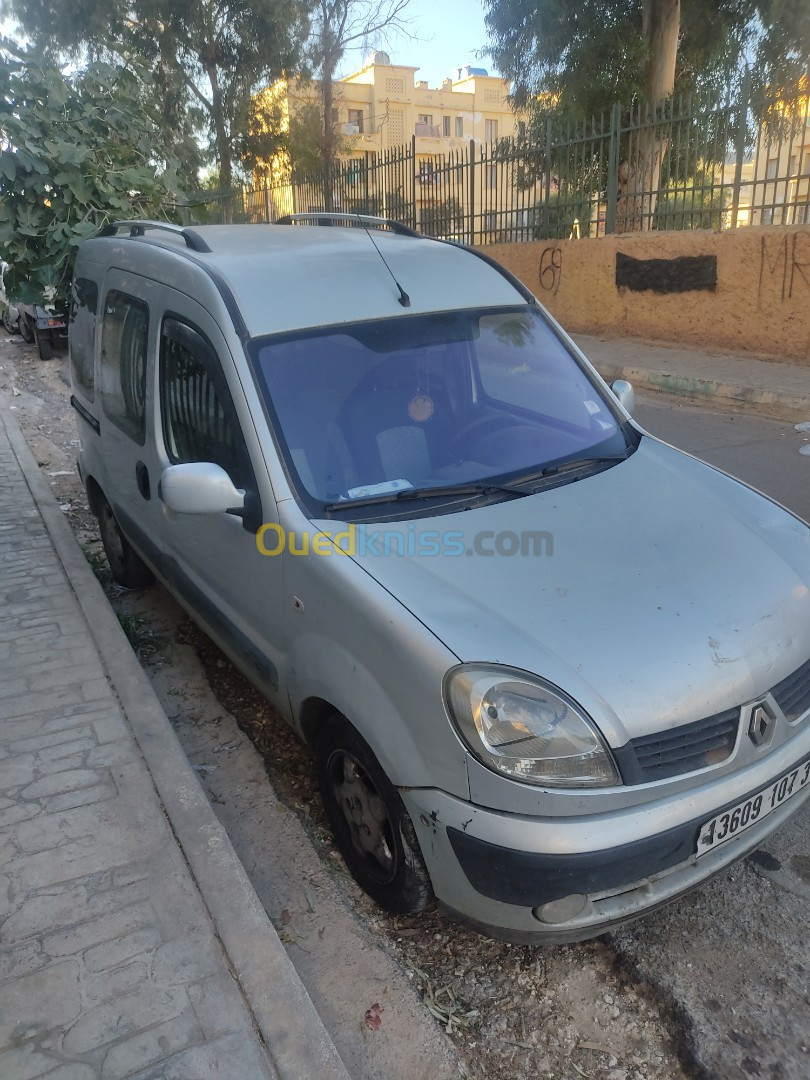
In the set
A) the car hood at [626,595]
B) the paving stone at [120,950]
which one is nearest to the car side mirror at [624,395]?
the car hood at [626,595]

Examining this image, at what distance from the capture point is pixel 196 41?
20203 mm

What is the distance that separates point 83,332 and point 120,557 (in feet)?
4.30

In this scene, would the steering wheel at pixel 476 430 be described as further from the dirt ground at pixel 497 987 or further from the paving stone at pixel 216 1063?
the paving stone at pixel 216 1063

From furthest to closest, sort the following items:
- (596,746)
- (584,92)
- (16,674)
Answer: (584,92) → (16,674) → (596,746)

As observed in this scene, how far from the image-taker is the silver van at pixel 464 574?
1954mm

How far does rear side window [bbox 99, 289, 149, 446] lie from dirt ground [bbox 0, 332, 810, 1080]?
1.78 m

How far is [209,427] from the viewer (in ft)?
10.0

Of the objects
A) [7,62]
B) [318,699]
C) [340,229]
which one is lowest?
[318,699]

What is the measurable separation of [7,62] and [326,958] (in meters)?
6.31

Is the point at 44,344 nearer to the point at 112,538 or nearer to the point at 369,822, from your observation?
the point at 112,538

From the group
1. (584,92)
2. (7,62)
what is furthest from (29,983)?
(584,92)

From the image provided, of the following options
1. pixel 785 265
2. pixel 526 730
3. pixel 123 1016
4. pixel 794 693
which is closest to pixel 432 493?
pixel 526 730

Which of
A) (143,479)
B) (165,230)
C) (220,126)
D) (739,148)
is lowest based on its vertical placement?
(143,479)

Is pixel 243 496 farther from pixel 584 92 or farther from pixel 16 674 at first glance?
pixel 584 92
